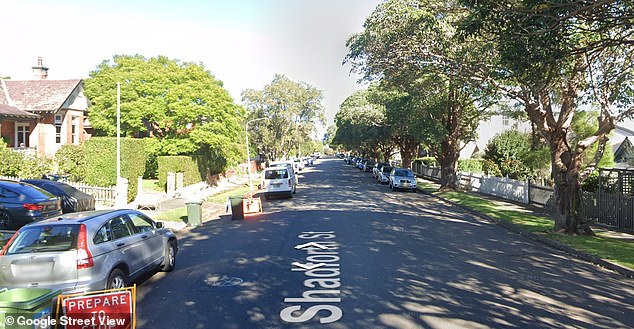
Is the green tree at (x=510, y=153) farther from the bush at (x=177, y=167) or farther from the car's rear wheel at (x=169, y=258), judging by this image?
the car's rear wheel at (x=169, y=258)

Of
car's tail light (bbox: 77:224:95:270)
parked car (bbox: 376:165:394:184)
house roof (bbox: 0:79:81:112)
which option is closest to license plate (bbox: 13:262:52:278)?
car's tail light (bbox: 77:224:95:270)

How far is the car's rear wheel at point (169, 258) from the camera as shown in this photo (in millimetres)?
9836

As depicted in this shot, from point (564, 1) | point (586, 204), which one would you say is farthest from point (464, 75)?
point (564, 1)

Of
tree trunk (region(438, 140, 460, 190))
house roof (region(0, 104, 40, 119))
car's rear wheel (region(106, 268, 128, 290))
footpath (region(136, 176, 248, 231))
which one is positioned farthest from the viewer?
tree trunk (region(438, 140, 460, 190))

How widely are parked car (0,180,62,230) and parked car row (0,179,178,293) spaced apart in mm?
6025

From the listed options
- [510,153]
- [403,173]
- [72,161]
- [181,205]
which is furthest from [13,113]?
[510,153]

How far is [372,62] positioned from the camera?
20.1 metres

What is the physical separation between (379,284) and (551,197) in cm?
1526

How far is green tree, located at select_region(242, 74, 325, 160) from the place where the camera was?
204 ft

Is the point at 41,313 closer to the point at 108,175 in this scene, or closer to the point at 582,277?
the point at 582,277

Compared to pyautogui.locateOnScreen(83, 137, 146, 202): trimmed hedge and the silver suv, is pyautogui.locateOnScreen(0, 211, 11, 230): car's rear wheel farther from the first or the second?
pyautogui.locateOnScreen(83, 137, 146, 202): trimmed hedge

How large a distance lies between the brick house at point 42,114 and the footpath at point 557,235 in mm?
24422

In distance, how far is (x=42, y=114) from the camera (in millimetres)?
30281

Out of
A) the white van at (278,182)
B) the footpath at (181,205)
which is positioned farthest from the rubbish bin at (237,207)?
the white van at (278,182)
